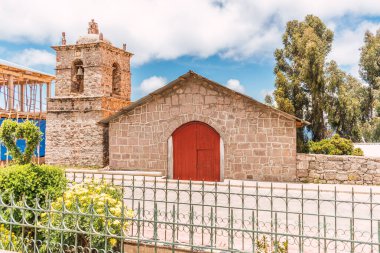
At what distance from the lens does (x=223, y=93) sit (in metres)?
15.1

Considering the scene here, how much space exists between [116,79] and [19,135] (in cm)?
1631

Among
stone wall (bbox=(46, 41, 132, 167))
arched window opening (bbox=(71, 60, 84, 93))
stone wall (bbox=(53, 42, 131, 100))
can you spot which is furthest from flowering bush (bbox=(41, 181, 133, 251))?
arched window opening (bbox=(71, 60, 84, 93))

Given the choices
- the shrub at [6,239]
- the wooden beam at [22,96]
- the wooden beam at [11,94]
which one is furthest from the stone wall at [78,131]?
the shrub at [6,239]

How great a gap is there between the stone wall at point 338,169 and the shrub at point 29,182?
32.5 ft

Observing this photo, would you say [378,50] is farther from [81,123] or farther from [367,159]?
[81,123]

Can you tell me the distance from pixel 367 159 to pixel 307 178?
7.28ft

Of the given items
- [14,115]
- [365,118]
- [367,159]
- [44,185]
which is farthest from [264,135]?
[365,118]

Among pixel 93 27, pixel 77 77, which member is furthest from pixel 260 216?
pixel 93 27

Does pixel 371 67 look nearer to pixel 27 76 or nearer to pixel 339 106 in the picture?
pixel 339 106

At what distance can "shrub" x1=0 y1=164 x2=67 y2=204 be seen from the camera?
6496 millimetres

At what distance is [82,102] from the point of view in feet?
69.4

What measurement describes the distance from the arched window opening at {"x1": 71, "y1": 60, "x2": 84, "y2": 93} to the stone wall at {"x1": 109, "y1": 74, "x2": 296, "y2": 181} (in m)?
6.39

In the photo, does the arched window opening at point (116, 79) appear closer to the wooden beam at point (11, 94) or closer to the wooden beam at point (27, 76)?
the wooden beam at point (27, 76)

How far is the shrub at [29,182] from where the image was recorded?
21.3 ft
